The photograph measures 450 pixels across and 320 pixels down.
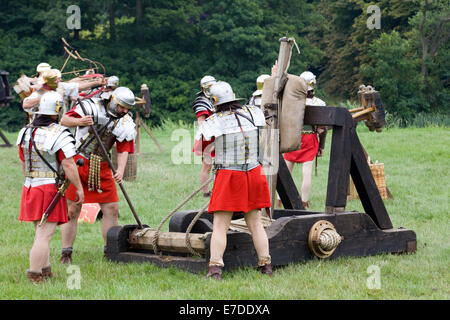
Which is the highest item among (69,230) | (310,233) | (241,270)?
(310,233)

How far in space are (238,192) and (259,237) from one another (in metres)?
0.43

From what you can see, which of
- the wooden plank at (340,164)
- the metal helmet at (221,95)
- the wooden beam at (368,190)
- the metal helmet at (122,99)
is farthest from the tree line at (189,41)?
the metal helmet at (221,95)

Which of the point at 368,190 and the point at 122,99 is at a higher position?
the point at 122,99

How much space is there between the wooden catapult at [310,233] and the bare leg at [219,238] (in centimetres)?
16

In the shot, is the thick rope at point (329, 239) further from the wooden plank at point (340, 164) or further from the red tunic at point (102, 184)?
the red tunic at point (102, 184)

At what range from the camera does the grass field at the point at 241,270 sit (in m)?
5.90

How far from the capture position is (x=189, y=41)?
36469 millimetres

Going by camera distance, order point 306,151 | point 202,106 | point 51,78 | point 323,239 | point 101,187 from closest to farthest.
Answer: point 51,78
point 323,239
point 101,187
point 306,151
point 202,106

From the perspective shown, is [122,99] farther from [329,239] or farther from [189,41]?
[189,41]

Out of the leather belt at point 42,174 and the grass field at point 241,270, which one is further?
the leather belt at point 42,174

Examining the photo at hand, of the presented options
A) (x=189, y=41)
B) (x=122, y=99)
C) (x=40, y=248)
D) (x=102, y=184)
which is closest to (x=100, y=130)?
(x=122, y=99)

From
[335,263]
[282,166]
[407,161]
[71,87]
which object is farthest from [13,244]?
[407,161]

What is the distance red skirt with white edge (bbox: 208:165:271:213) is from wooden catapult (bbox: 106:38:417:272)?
1.12 feet

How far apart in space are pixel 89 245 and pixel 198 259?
2184 millimetres
